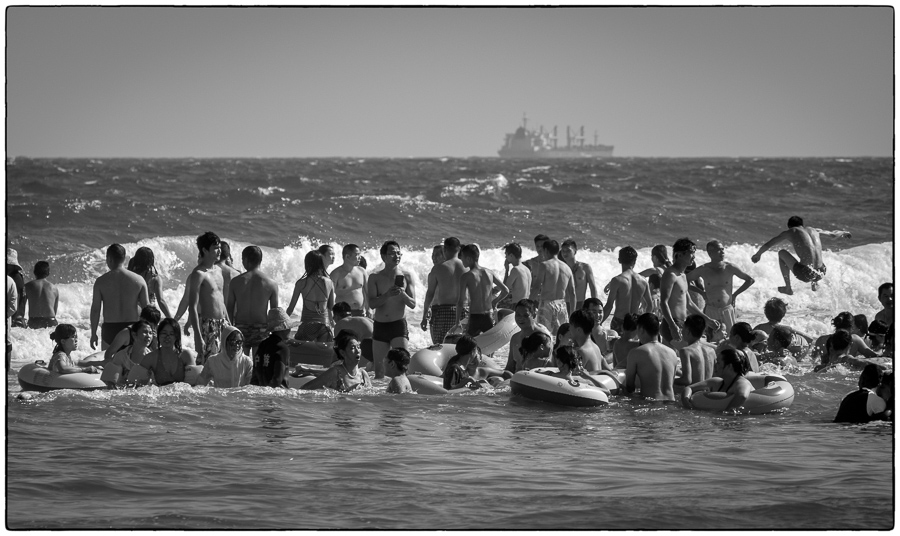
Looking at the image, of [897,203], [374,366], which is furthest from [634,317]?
[897,203]

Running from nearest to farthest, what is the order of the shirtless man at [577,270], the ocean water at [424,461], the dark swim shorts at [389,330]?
the ocean water at [424,461] < the dark swim shorts at [389,330] < the shirtless man at [577,270]

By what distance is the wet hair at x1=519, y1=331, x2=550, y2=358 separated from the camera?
9367 millimetres

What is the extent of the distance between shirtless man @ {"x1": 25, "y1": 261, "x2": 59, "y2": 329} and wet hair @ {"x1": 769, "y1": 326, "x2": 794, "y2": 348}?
7.32m

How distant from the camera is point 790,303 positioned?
16453mm

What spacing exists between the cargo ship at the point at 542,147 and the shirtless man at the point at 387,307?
116 metres

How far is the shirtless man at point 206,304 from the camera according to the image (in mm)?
9195

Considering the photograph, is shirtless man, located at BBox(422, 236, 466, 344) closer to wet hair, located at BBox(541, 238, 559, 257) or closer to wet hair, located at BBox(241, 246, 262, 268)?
wet hair, located at BBox(541, 238, 559, 257)

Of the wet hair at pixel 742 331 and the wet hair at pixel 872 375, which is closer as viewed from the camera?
the wet hair at pixel 872 375

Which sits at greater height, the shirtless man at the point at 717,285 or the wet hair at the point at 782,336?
the shirtless man at the point at 717,285

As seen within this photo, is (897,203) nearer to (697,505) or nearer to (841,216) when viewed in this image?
(697,505)

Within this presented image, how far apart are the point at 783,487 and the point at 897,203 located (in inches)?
77.5

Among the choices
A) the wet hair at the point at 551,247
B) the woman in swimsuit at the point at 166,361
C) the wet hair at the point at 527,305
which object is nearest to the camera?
the woman in swimsuit at the point at 166,361

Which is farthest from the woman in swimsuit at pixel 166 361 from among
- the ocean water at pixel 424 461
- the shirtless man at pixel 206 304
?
the shirtless man at pixel 206 304

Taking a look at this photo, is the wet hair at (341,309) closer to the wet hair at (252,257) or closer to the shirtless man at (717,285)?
the wet hair at (252,257)
